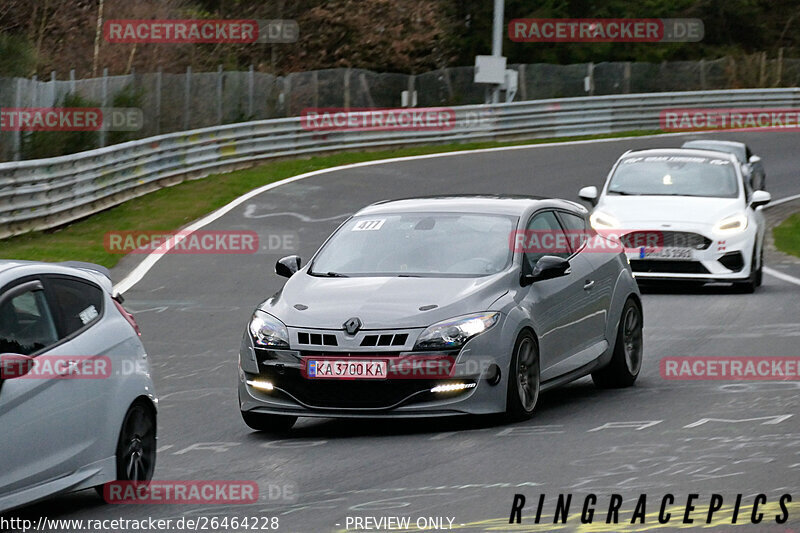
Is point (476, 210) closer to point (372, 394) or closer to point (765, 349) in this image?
point (372, 394)

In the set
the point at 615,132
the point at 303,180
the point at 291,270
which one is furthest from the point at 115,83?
the point at 291,270

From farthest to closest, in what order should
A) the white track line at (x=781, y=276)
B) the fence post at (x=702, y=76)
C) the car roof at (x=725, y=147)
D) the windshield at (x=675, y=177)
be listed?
the fence post at (x=702, y=76)
the car roof at (x=725, y=147)
the white track line at (x=781, y=276)
the windshield at (x=675, y=177)

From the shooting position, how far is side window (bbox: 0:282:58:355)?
7.61 m

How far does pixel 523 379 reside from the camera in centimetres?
1045

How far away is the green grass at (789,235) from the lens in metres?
24.9

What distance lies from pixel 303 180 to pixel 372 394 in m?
21.9

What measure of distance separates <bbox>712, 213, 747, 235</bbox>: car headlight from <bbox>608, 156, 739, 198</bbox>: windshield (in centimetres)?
65

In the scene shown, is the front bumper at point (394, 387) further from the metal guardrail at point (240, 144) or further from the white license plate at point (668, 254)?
the metal guardrail at point (240, 144)

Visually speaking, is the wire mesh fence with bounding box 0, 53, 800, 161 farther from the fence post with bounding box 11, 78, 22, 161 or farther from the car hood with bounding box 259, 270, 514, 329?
the car hood with bounding box 259, 270, 514, 329

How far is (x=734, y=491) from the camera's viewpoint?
26.6 ft

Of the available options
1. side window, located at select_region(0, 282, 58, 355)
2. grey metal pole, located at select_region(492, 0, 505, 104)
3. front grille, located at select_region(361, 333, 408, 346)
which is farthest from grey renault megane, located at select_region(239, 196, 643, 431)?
grey metal pole, located at select_region(492, 0, 505, 104)

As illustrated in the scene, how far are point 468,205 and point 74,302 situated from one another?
420cm

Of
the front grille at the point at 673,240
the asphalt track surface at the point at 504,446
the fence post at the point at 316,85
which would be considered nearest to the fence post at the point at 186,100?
A: the fence post at the point at 316,85

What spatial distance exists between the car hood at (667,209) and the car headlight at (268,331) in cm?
942
